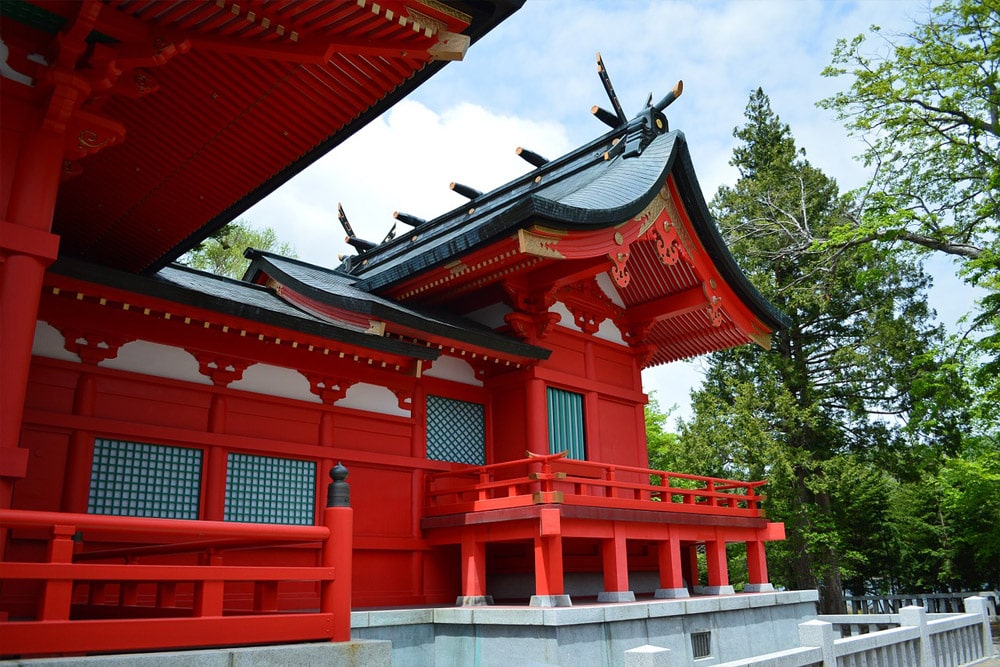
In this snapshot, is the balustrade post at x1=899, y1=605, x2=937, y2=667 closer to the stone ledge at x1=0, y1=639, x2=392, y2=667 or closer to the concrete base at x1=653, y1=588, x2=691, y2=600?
the concrete base at x1=653, y1=588, x2=691, y2=600

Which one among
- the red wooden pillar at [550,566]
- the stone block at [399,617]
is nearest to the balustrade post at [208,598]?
the stone block at [399,617]

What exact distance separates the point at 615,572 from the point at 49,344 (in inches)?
292

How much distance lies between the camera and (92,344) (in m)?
8.09

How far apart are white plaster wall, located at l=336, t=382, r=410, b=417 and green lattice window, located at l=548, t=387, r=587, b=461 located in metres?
2.58

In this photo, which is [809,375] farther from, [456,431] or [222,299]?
[222,299]

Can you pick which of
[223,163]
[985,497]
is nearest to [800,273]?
[985,497]

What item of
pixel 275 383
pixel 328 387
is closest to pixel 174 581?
pixel 275 383

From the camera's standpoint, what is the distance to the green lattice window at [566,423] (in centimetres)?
1223

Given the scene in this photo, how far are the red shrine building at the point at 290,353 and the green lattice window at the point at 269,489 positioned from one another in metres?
0.04

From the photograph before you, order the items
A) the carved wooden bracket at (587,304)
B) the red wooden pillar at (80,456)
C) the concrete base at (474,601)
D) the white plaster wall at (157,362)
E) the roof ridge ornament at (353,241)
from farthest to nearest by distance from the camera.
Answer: the roof ridge ornament at (353,241)
the carved wooden bracket at (587,304)
the concrete base at (474,601)
the white plaster wall at (157,362)
the red wooden pillar at (80,456)

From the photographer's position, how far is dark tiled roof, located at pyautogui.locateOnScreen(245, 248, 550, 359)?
9891mm

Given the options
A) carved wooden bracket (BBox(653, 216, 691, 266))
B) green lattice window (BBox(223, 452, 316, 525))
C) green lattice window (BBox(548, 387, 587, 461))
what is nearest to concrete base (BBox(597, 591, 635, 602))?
green lattice window (BBox(548, 387, 587, 461))

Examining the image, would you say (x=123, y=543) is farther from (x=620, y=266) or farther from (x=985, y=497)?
(x=985, y=497)

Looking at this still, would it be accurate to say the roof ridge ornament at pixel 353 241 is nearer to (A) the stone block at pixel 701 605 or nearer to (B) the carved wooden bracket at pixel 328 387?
(B) the carved wooden bracket at pixel 328 387
